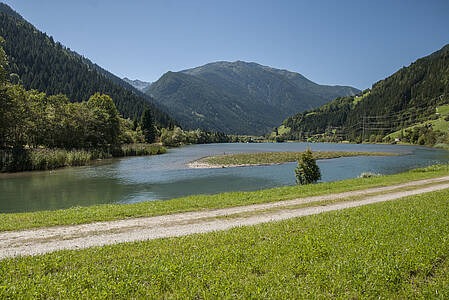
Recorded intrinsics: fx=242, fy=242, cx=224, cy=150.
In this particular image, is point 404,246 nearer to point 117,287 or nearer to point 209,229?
point 209,229

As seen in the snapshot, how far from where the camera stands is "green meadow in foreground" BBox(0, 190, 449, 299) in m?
5.52

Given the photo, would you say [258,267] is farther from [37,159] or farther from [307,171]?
[37,159]

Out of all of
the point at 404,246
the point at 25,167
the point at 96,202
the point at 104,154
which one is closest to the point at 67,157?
the point at 25,167

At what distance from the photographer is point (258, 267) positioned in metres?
6.57

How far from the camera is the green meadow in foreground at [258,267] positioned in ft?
18.1

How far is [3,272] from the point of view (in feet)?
21.6

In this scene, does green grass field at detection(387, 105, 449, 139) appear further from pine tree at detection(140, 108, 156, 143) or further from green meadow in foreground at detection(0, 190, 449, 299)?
green meadow in foreground at detection(0, 190, 449, 299)

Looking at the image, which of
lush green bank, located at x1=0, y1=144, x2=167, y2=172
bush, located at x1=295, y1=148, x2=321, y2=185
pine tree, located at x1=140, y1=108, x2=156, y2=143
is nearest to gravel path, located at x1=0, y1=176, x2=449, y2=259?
bush, located at x1=295, y1=148, x2=321, y2=185

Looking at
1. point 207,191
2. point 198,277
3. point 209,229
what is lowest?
point 207,191

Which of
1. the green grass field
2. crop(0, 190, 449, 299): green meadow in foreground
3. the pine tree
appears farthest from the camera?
the green grass field

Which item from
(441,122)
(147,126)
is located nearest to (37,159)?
(147,126)

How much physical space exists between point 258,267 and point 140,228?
730 cm

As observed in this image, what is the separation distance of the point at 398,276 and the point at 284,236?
356cm

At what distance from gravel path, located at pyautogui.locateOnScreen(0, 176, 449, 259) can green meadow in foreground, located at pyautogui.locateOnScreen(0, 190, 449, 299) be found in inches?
66.7
